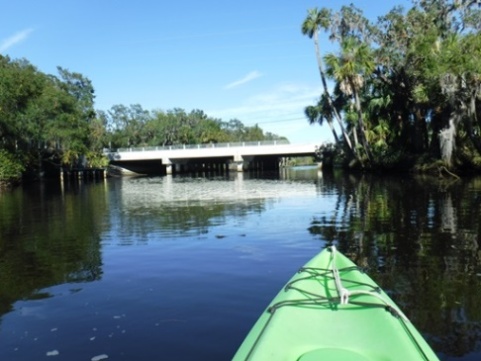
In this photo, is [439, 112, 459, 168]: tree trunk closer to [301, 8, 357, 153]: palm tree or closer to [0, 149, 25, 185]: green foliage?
[301, 8, 357, 153]: palm tree

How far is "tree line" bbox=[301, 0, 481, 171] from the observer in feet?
102

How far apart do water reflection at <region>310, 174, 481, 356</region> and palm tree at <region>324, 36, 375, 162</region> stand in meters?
23.3

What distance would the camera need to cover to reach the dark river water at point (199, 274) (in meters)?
5.97

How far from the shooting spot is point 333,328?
4.61m

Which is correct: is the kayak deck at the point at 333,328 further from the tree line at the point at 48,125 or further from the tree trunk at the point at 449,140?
the tree line at the point at 48,125

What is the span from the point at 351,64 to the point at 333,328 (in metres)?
39.9

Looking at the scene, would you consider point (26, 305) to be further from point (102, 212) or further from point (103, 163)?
point (103, 163)

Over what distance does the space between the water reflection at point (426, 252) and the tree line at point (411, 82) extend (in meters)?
13.0

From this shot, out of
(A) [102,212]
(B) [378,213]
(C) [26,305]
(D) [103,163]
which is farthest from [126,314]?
(D) [103,163]

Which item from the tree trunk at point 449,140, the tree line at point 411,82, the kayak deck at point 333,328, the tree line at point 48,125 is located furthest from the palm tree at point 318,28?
the kayak deck at point 333,328

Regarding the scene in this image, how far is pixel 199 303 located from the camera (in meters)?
7.39

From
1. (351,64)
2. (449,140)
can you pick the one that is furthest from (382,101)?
(449,140)

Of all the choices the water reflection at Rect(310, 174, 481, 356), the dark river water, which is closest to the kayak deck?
the dark river water

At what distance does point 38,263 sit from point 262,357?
324 inches
